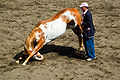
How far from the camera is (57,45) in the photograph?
8.04 metres

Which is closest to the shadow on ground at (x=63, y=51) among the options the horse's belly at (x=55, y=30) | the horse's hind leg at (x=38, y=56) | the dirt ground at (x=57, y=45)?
the dirt ground at (x=57, y=45)

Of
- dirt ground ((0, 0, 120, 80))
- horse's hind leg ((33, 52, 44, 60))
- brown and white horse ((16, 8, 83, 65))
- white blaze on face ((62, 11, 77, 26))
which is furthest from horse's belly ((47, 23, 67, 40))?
dirt ground ((0, 0, 120, 80))

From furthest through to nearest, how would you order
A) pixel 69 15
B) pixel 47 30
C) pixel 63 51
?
pixel 63 51
pixel 69 15
pixel 47 30

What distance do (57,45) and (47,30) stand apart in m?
1.51

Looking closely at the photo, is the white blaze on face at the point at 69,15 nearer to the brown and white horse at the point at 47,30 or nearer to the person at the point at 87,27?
the brown and white horse at the point at 47,30

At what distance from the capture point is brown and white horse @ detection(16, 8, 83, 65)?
6.51 meters

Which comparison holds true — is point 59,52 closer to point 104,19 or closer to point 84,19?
point 84,19

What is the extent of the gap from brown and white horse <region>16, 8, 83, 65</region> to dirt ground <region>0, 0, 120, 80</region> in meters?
0.49

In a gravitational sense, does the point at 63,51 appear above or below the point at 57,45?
below

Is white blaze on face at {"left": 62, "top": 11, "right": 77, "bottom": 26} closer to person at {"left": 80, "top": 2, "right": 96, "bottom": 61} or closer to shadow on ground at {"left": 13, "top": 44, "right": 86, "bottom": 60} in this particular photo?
person at {"left": 80, "top": 2, "right": 96, "bottom": 61}

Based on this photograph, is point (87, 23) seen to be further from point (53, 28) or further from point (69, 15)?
point (53, 28)

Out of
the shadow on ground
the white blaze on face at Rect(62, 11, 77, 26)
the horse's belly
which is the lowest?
the shadow on ground

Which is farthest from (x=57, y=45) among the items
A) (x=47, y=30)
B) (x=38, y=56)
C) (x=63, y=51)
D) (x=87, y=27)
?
(x=87, y=27)

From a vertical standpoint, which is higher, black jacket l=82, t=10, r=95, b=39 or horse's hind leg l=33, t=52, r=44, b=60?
black jacket l=82, t=10, r=95, b=39
